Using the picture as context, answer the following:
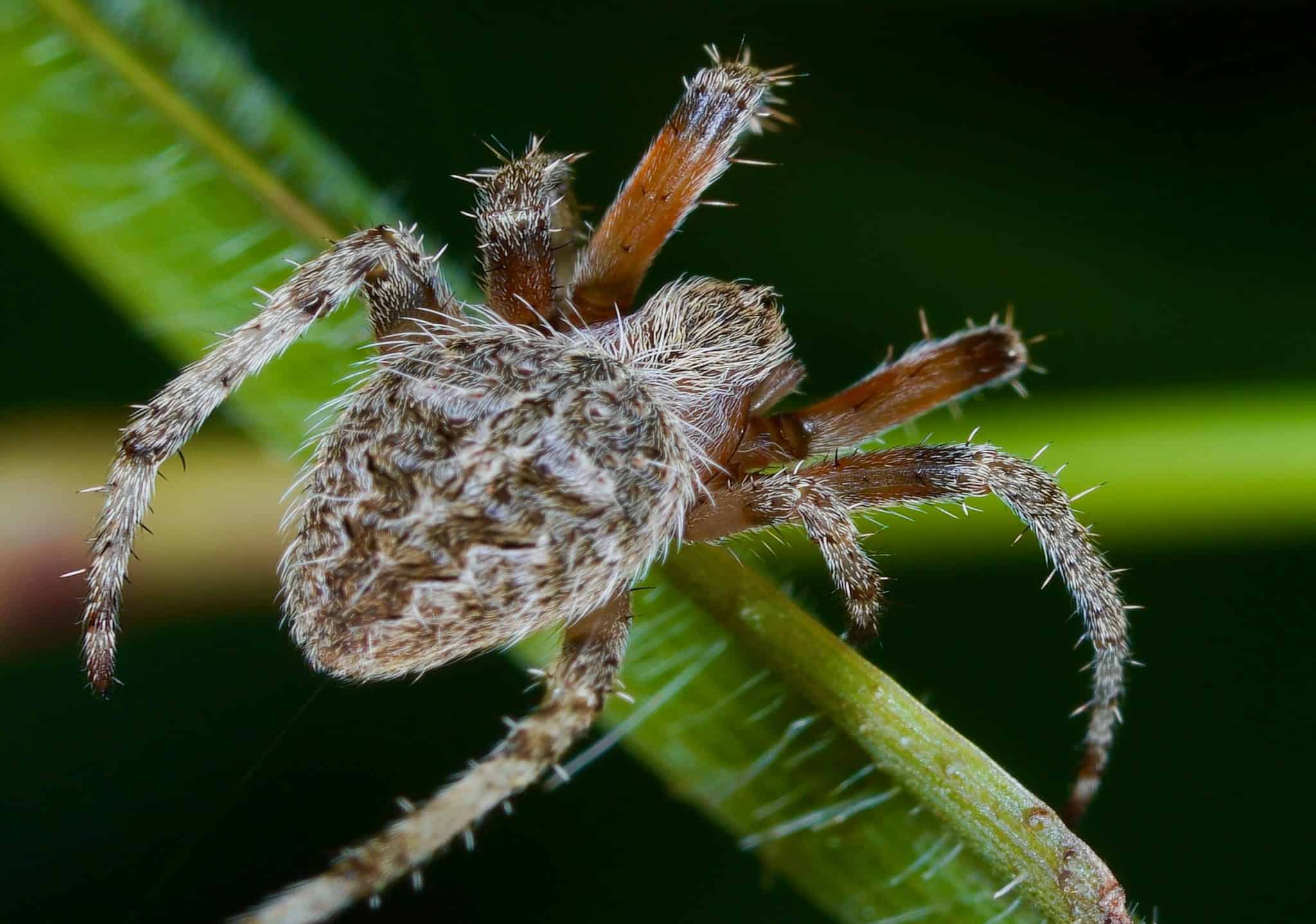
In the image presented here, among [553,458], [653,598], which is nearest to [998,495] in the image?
[653,598]

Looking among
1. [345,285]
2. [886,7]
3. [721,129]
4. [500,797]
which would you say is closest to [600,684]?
[500,797]

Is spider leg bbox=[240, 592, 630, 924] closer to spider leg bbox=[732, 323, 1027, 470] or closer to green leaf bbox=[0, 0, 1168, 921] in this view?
green leaf bbox=[0, 0, 1168, 921]

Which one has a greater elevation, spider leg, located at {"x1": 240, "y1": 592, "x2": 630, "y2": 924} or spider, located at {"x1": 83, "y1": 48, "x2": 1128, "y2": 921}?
spider, located at {"x1": 83, "y1": 48, "x2": 1128, "y2": 921}

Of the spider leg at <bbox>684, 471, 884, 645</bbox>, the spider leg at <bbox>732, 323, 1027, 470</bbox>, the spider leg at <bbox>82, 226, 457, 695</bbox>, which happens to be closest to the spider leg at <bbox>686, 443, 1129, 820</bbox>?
the spider leg at <bbox>684, 471, 884, 645</bbox>

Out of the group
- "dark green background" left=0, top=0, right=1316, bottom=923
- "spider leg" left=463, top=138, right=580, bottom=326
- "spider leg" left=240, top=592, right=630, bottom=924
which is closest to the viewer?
"spider leg" left=240, top=592, right=630, bottom=924

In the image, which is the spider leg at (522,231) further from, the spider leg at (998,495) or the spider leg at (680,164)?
the spider leg at (998,495)

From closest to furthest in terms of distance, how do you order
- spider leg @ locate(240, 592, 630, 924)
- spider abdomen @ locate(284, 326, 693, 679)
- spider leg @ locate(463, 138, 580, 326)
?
1. spider leg @ locate(240, 592, 630, 924)
2. spider abdomen @ locate(284, 326, 693, 679)
3. spider leg @ locate(463, 138, 580, 326)

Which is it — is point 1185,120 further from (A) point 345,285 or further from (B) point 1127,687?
(A) point 345,285
